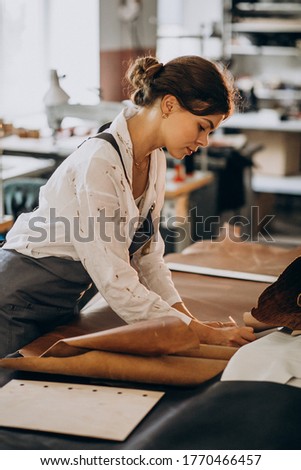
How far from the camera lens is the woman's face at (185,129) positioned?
A: 1.93 meters

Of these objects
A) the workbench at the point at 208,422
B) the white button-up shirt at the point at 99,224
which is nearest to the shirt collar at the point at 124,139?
the white button-up shirt at the point at 99,224

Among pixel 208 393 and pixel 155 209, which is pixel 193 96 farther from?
pixel 208 393

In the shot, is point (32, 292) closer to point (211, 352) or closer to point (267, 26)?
point (211, 352)

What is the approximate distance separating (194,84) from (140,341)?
0.70 meters

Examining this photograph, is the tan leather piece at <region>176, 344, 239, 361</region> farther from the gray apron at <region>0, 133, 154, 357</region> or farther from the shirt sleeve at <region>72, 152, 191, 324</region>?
the gray apron at <region>0, 133, 154, 357</region>

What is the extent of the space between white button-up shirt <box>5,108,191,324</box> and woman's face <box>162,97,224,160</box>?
0.37ft

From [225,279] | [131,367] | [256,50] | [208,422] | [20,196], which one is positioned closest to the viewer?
[208,422]

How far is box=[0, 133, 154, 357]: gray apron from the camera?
1.98 meters

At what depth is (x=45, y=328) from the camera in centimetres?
204

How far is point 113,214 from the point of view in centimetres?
186

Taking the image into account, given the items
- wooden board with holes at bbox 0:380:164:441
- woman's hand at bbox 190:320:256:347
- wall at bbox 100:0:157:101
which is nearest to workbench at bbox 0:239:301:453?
wooden board with holes at bbox 0:380:164:441

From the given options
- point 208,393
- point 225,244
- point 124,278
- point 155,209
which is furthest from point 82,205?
point 225,244

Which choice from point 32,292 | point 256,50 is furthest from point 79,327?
point 256,50

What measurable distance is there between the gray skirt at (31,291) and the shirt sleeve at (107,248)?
0.47ft
